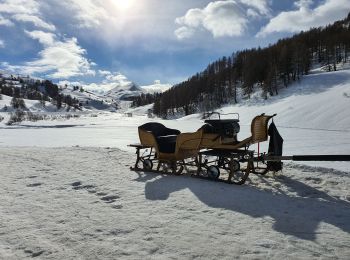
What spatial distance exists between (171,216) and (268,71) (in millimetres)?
86214

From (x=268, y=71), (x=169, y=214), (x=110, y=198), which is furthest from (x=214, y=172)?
(x=268, y=71)

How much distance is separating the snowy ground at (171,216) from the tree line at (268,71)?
72.2 metres

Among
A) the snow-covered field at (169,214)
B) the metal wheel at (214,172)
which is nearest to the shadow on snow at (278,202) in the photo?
the snow-covered field at (169,214)

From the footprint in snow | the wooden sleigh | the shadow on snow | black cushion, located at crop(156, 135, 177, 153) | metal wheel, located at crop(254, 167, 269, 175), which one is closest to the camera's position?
the shadow on snow

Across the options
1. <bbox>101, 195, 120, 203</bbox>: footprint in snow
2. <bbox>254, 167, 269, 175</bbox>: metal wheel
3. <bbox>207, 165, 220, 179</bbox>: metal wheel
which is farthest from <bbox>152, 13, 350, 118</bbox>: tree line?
<bbox>101, 195, 120, 203</bbox>: footprint in snow

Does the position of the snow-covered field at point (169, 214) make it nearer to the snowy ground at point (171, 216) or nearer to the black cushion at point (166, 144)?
the snowy ground at point (171, 216)

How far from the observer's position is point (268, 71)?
87250 mm

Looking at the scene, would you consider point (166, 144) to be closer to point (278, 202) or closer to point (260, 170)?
point (260, 170)

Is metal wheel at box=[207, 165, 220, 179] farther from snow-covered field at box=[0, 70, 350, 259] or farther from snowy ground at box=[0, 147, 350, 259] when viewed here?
snow-covered field at box=[0, 70, 350, 259]

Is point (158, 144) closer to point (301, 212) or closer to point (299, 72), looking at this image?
point (301, 212)

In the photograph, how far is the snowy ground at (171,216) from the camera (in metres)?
4.54

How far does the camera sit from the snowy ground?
454 cm

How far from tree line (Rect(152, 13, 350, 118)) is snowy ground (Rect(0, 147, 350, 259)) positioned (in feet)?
237

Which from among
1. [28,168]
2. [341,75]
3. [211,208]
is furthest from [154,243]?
[341,75]
